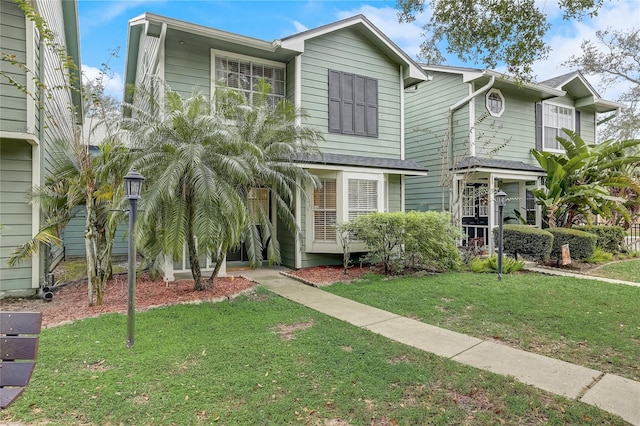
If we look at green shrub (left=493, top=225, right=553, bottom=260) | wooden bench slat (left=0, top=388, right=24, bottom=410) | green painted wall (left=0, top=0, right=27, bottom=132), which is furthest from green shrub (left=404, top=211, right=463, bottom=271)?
green painted wall (left=0, top=0, right=27, bottom=132)

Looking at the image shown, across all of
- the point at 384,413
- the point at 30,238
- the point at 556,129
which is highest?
the point at 556,129

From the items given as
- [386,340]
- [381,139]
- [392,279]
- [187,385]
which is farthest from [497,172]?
[187,385]

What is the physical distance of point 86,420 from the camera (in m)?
2.77

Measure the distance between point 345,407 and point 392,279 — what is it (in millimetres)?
5457

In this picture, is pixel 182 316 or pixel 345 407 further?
pixel 182 316

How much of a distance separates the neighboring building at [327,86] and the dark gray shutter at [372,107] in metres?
0.03

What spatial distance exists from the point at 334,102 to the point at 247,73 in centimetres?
242

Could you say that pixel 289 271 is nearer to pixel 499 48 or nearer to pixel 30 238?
pixel 30 238

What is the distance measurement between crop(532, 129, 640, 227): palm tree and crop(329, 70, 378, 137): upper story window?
5703 mm

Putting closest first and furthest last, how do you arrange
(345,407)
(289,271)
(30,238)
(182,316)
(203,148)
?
(345,407) → (182,316) → (203,148) → (30,238) → (289,271)

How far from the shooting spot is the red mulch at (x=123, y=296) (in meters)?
5.50

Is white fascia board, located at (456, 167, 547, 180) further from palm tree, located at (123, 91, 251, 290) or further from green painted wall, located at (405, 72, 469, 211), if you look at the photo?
palm tree, located at (123, 91, 251, 290)

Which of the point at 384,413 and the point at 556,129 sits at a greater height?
the point at 556,129

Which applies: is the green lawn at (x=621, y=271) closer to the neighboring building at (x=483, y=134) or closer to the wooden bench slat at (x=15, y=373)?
the neighboring building at (x=483, y=134)
